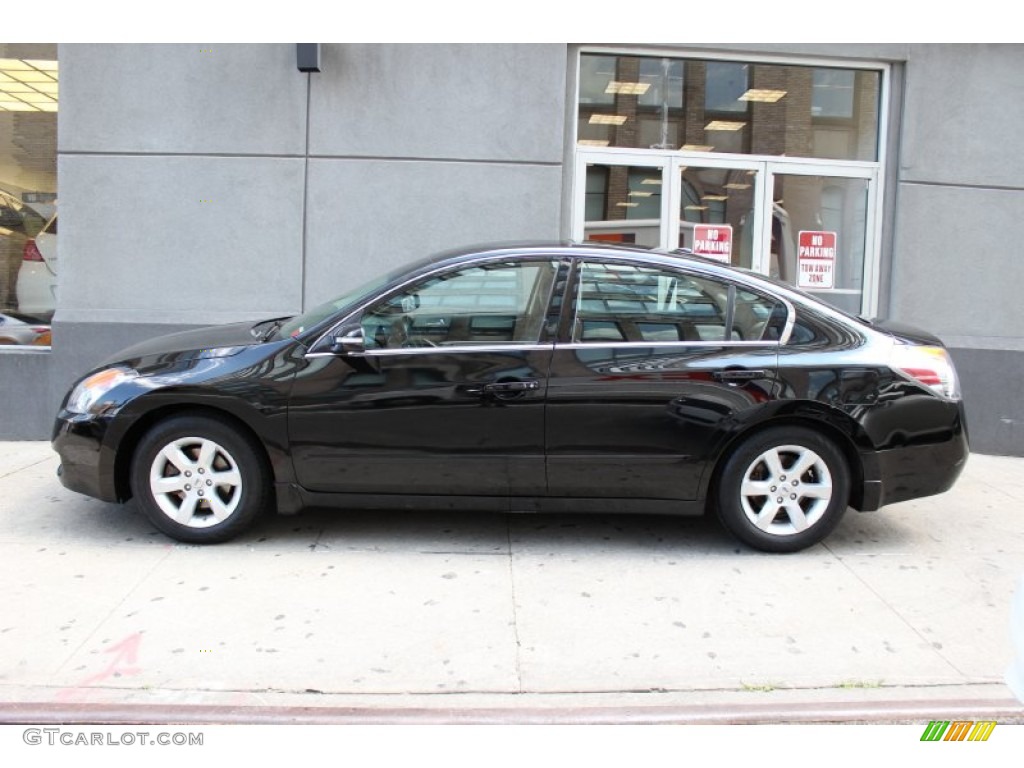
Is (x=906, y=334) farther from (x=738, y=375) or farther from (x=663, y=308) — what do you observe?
(x=663, y=308)

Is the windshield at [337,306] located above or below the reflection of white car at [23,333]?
above

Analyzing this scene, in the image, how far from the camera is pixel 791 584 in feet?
14.6

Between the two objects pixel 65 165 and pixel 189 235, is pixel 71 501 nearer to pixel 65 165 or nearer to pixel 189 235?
pixel 189 235

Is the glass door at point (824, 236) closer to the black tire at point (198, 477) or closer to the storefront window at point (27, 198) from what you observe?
the black tire at point (198, 477)

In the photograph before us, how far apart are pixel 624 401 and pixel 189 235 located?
182 inches

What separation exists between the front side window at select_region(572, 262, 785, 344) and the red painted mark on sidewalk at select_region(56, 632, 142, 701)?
2.51 m

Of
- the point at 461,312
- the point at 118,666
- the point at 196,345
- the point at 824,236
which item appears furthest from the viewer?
the point at 824,236

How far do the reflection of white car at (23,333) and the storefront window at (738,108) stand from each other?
510 cm

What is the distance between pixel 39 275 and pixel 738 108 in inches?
255

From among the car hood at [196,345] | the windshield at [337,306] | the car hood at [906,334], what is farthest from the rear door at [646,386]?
the car hood at [196,345]

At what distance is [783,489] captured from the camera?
4703 millimetres

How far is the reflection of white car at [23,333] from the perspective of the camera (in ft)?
25.5

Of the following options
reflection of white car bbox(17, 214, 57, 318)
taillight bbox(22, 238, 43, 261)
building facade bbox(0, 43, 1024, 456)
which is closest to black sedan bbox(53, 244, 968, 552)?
building facade bbox(0, 43, 1024, 456)
